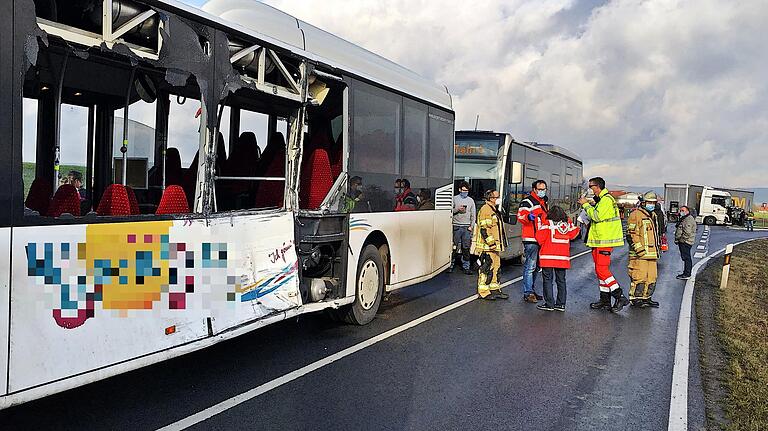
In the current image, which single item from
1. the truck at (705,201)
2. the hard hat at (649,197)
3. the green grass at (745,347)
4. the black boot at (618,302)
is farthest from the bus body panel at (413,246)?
the truck at (705,201)

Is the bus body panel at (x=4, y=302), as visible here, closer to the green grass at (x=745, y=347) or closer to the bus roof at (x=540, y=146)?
the green grass at (x=745, y=347)

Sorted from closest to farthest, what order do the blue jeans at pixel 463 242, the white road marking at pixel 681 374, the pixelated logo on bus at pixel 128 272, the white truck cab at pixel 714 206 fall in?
1. the pixelated logo on bus at pixel 128 272
2. the white road marking at pixel 681 374
3. the blue jeans at pixel 463 242
4. the white truck cab at pixel 714 206

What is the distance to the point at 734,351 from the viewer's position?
26.5 ft

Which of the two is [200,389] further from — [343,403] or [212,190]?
[212,190]

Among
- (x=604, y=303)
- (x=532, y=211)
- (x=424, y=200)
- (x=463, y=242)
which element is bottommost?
(x=604, y=303)

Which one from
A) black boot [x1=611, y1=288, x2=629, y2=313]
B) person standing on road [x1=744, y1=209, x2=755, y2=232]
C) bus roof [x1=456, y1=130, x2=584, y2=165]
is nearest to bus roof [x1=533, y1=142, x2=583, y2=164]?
bus roof [x1=456, y1=130, x2=584, y2=165]

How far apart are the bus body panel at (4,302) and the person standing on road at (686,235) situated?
1447 centimetres

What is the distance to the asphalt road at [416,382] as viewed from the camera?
527 centimetres

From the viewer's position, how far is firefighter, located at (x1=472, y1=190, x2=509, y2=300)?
1138 cm

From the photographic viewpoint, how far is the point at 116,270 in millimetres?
4641

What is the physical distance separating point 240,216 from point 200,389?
1.57 metres

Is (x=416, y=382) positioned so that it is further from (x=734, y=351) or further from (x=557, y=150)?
(x=557, y=150)

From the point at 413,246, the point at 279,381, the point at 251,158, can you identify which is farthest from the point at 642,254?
the point at 279,381

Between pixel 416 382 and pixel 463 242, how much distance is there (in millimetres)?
9165
